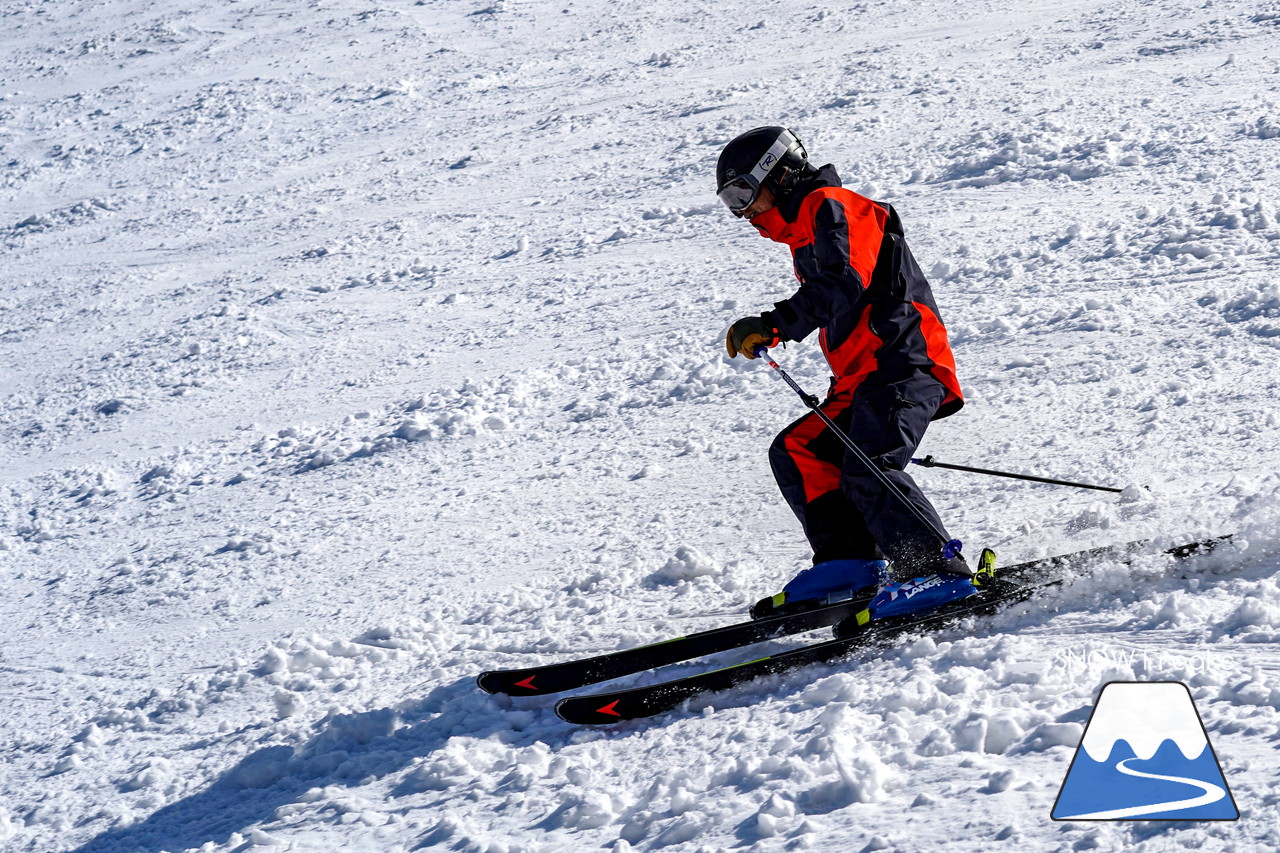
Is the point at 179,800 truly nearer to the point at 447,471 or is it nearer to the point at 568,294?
the point at 447,471

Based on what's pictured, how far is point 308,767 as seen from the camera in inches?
Result: 154

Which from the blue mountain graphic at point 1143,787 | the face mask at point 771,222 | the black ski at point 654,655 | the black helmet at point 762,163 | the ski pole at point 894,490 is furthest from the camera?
the black ski at point 654,655

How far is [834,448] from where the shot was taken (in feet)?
13.1

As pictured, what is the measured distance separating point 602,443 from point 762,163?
274cm

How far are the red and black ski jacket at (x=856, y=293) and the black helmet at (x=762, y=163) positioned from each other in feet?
0.25

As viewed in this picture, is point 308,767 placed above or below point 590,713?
below

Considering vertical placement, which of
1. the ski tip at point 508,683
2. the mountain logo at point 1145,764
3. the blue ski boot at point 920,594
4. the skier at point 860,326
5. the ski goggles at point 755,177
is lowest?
the ski tip at point 508,683

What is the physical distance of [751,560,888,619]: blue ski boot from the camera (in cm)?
407

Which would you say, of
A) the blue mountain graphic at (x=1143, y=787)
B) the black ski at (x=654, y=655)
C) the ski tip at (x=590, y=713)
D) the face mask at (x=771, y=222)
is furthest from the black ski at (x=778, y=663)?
the face mask at (x=771, y=222)

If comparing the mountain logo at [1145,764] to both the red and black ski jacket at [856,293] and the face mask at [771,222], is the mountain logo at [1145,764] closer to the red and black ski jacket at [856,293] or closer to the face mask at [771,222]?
the red and black ski jacket at [856,293]

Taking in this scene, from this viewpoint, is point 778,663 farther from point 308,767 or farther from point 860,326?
point 308,767

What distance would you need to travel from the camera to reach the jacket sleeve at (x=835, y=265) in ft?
11.9

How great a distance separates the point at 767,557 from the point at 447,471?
7.61 ft

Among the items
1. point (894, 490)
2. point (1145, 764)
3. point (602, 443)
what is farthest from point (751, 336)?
point (602, 443)
